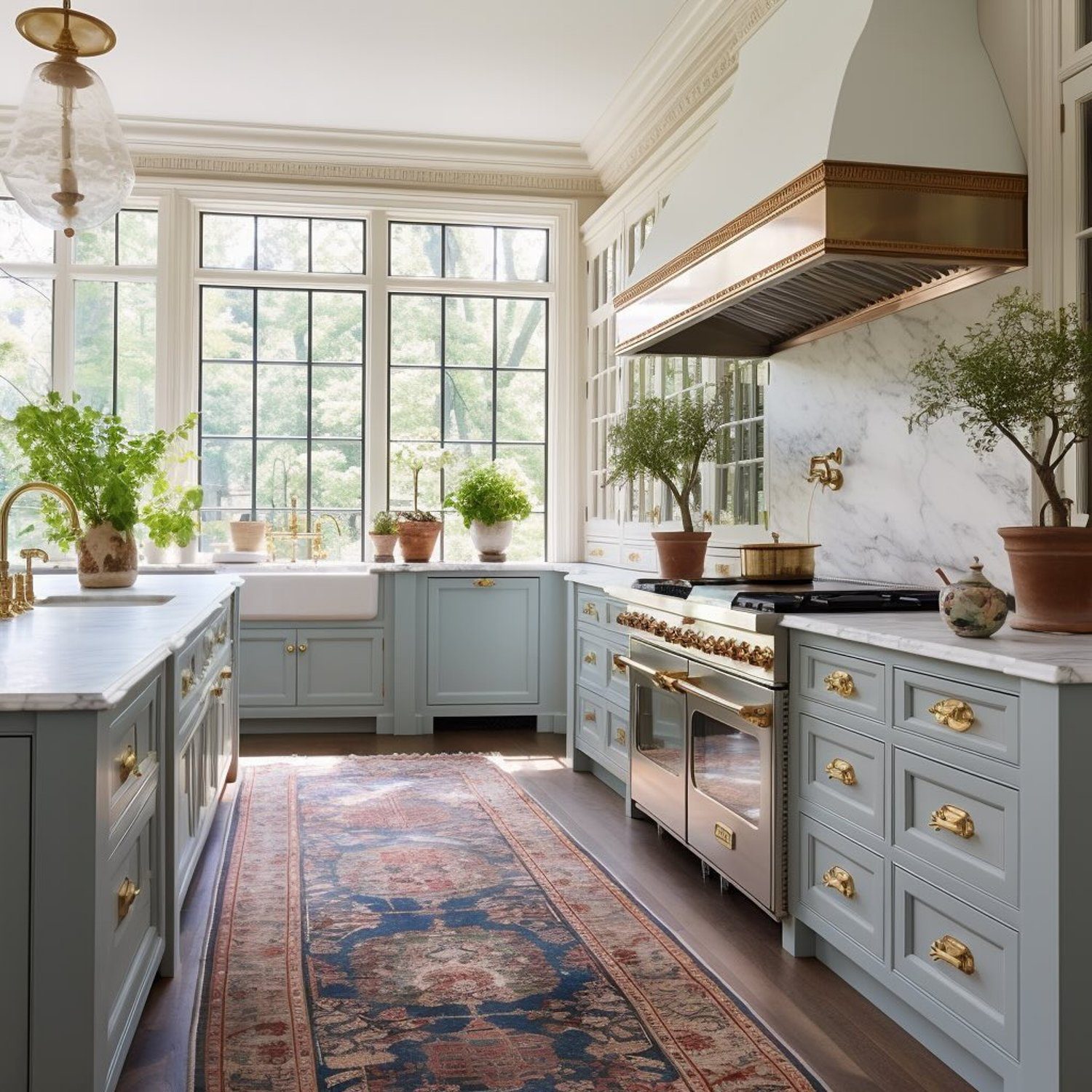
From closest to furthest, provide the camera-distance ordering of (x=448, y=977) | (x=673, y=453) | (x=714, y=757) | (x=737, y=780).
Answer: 1. (x=448, y=977)
2. (x=737, y=780)
3. (x=714, y=757)
4. (x=673, y=453)

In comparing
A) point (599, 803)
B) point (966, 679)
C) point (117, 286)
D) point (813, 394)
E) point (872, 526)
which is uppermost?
point (117, 286)

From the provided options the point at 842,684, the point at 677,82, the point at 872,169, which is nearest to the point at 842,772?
the point at 842,684

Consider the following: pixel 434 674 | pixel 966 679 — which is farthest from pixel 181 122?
pixel 966 679

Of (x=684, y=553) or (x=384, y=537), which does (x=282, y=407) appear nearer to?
(x=384, y=537)

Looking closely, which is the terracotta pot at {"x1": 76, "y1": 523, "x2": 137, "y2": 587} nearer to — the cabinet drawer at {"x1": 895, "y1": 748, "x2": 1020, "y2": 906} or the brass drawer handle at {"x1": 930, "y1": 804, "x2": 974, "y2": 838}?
the cabinet drawer at {"x1": 895, "y1": 748, "x2": 1020, "y2": 906}

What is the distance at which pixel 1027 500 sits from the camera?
2.66 m

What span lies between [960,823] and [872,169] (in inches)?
58.8

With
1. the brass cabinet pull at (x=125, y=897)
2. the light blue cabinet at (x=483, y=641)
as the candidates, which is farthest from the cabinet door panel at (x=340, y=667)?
the brass cabinet pull at (x=125, y=897)

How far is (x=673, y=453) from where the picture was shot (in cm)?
404

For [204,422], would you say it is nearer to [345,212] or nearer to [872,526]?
[345,212]

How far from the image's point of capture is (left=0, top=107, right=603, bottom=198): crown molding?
597cm

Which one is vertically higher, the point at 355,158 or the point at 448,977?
the point at 355,158

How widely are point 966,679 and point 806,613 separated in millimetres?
675

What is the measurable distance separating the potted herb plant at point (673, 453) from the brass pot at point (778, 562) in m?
0.52
